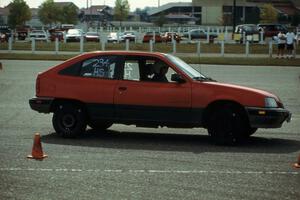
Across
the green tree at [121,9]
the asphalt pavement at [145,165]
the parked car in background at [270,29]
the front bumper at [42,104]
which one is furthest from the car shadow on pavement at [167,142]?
the green tree at [121,9]

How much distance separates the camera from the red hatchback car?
9633 millimetres

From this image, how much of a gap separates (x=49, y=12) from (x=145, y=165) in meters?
98.0

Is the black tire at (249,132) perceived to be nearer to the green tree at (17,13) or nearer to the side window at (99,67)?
the side window at (99,67)

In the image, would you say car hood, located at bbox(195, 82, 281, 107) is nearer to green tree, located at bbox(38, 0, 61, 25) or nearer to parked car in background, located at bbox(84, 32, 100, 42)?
parked car in background, located at bbox(84, 32, 100, 42)

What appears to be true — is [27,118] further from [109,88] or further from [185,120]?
[185,120]

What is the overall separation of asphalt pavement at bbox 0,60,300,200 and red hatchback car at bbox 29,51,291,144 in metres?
0.34

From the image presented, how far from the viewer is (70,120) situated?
407 inches

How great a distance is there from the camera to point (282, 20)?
11412cm

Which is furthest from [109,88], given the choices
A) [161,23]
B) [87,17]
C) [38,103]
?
[87,17]

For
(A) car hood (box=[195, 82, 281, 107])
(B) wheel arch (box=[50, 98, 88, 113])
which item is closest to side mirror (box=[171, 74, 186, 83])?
(A) car hood (box=[195, 82, 281, 107])

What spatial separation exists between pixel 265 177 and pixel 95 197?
220 centimetres

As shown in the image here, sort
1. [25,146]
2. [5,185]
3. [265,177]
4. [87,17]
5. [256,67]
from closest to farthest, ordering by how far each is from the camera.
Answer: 1. [5,185]
2. [265,177]
3. [25,146]
4. [256,67]
5. [87,17]

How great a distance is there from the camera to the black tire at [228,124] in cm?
963

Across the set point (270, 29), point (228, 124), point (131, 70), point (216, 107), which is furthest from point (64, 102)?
point (270, 29)
